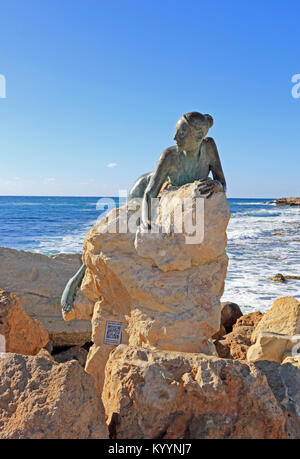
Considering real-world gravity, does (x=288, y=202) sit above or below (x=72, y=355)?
above

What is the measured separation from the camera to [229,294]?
768cm

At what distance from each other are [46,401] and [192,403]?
591mm

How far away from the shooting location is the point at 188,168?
282 cm

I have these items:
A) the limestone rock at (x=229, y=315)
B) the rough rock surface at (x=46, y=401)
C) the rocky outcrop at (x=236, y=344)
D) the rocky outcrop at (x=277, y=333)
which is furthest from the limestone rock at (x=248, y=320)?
the rough rock surface at (x=46, y=401)

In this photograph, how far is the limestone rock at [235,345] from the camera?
386cm

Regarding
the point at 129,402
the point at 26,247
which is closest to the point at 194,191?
the point at 129,402

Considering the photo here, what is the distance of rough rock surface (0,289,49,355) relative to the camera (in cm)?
275

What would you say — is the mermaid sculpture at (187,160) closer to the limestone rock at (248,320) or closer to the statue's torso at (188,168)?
the statue's torso at (188,168)

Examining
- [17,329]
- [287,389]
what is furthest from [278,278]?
[287,389]

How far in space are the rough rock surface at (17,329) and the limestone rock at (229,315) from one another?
2889 millimetres

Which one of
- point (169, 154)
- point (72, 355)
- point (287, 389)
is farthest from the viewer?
point (72, 355)

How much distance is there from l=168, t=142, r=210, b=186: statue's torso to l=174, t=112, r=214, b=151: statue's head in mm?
100

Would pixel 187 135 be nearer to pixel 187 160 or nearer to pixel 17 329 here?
pixel 187 160
